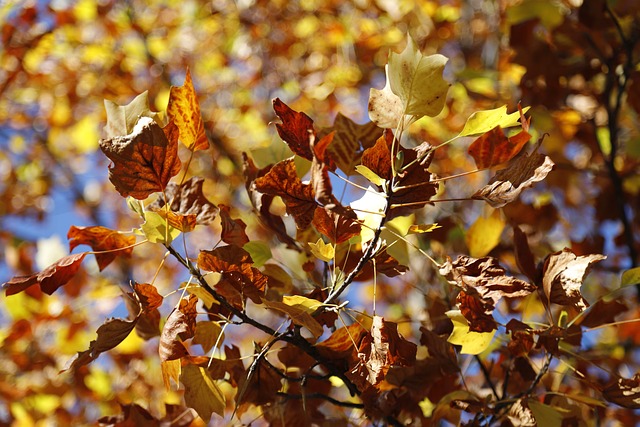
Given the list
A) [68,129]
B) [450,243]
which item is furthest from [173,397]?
[68,129]

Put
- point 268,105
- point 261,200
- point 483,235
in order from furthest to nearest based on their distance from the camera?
point 268,105 < point 483,235 < point 261,200

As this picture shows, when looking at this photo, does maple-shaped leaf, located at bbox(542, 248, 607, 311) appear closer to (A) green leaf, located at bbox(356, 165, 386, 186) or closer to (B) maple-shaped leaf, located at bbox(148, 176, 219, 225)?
(A) green leaf, located at bbox(356, 165, 386, 186)

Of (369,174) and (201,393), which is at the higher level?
(369,174)

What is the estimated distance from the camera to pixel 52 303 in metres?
2.28

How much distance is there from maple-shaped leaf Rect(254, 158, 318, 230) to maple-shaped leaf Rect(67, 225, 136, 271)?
25 cm

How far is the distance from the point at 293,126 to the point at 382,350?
29 cm

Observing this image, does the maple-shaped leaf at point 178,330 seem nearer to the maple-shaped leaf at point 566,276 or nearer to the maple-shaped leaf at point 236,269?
the maple-shaped leaf at point 236,269

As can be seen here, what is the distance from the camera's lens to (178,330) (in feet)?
2.45

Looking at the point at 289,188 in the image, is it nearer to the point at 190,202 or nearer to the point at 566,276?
the point at 190,202

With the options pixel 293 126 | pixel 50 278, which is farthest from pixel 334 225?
pixel 50 278

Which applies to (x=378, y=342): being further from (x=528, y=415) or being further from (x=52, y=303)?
(x=52, y=303)

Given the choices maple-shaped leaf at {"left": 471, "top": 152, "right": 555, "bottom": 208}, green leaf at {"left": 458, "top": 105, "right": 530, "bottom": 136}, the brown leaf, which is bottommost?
maple-shaped leaf at {"left": 471, "top": 152, "right": 555, "bottom": 208}

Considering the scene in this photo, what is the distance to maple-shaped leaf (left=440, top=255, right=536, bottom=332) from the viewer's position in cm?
68

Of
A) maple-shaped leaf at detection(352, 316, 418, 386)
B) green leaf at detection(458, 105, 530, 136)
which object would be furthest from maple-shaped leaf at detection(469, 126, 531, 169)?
maple-shaped leaf at detection(352, 316, 418, 386)
